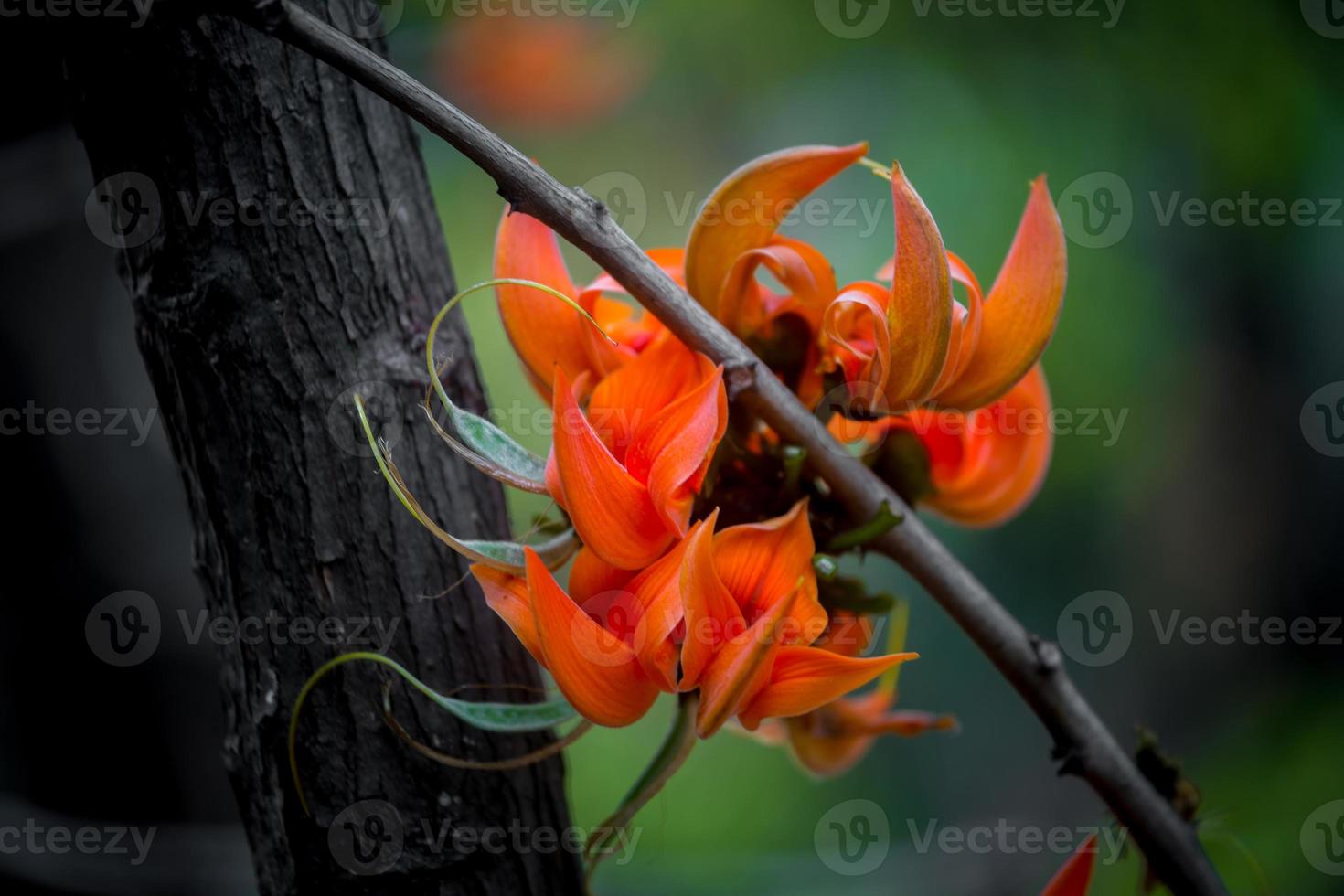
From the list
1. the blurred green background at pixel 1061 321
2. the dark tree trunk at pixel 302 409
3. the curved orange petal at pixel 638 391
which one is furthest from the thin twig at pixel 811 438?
the blurred green background at pixel 1061 321

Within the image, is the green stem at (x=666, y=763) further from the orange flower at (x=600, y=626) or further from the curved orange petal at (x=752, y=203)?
the curved orange petal at (x=752, y=203)

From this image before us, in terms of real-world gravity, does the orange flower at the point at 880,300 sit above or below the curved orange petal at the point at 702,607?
above

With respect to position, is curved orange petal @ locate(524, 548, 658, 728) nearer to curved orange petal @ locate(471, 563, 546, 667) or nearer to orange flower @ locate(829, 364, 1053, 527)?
curved orange petal @ locate(471, 563, 546, 667)

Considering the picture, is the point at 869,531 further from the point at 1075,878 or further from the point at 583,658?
the point at 1075,878

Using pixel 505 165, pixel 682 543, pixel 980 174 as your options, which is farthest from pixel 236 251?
pixel 980 174

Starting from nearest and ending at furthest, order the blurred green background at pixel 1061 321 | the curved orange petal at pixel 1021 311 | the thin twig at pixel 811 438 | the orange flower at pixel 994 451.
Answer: the thin twig at pixel 811 438 < the curved orange petal at pixel 1021 311 < the orange flower at pixel 994 451 < the blurred green background at pixel 1061 321

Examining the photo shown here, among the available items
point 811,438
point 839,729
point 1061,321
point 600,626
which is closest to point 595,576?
point 600,626
